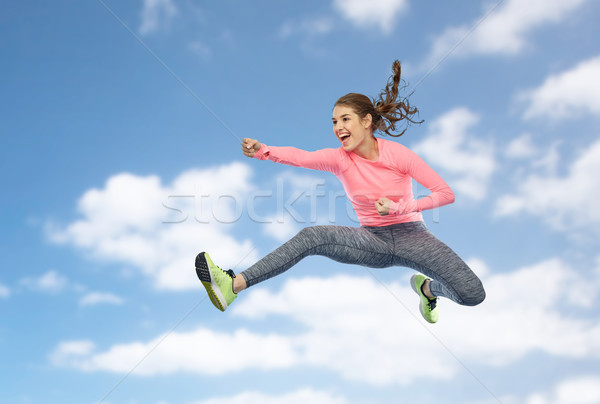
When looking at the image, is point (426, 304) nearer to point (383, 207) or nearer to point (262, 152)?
point (383, 207)

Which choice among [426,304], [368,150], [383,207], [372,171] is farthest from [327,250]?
[426,304]

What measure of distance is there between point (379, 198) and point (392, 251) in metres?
0.36

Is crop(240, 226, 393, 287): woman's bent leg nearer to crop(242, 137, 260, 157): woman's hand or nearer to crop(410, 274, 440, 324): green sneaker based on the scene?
crop(242, 137, 260, 157): woman's hand

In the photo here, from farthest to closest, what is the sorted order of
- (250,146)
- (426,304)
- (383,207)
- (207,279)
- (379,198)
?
(426,304)
(379,198)
(250,146)
(383,207)
(207,279)

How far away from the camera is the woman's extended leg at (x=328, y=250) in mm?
2977

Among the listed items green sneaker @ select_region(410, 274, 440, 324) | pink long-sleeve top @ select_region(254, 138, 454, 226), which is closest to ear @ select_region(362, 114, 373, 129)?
pink long-sleeve top @ select_region(254, 138, 454, 226)

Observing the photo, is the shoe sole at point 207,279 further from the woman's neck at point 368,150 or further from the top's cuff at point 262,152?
the woman's neck at point 368,150

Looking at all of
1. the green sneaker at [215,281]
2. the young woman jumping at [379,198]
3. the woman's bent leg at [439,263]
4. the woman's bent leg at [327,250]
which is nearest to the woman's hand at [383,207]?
the young woman jumping at [379,198]

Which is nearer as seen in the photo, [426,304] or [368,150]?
[368,150]

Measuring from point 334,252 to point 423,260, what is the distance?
602 mm

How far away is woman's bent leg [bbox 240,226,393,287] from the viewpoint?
2979 millimetres

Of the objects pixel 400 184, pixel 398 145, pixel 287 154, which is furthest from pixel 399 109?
pixel 287 154

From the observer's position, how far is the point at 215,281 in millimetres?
2836

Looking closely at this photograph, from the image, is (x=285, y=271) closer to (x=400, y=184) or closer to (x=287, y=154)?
(x=287, y=154)
